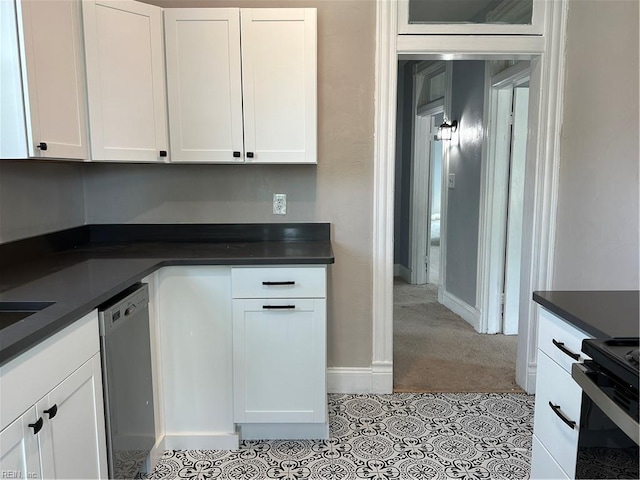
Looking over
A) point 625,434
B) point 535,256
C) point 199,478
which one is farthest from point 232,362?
point 535,256

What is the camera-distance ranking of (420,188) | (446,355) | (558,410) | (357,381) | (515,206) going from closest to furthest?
1. (558,410)
2. (357,381)
3. (446,355)
4. (515,206)
5. (420,188)

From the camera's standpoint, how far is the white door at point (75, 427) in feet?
4.12

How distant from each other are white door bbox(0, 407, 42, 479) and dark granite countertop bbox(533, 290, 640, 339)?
4.90ft

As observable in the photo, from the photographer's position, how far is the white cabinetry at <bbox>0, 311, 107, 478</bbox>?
3.62 ft

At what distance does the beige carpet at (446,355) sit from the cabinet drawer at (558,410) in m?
1.25

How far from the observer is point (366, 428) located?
235 cm

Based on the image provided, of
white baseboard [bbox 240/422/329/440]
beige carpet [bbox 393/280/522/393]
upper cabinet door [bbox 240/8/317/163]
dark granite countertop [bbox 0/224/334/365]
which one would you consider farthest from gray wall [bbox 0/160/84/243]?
beige carpet [bbox 393/280/522/393]

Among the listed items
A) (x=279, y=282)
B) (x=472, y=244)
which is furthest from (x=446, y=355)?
(x=279, y=282)

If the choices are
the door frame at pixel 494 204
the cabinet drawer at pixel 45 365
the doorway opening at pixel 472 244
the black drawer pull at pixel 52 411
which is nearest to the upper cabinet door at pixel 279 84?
the cabinet drawer at pixel 45 365

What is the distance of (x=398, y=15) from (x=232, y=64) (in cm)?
94

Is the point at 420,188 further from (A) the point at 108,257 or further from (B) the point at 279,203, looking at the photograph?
(A) the point at 108,257

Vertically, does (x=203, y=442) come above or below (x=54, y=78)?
below

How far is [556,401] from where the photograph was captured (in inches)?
56.6

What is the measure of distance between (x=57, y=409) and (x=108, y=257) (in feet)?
3.30
